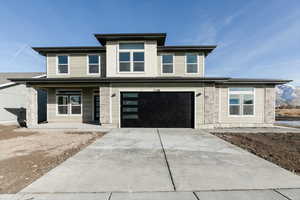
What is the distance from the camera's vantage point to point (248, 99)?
11.3 metres

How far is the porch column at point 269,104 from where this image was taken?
1120 cm

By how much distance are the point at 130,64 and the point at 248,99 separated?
928 cm

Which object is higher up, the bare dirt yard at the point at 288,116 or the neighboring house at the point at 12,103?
the neighboring house at the point at 12,103

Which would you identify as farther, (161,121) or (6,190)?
(161,121)

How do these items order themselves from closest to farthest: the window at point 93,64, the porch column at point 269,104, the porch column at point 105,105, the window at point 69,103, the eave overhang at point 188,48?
the porch column at point 105,105 < the porch column at point 269,104 < the eave overhang at point 188,48 < the window at point 93,64 < the window at point 69,103

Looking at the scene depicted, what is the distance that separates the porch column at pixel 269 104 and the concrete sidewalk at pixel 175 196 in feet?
33.3

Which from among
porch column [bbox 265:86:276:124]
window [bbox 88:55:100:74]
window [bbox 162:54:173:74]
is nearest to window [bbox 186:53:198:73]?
window [bbox 162:54:173:74]

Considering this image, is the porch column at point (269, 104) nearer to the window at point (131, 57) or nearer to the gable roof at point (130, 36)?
the gable roof at point (130, 36)

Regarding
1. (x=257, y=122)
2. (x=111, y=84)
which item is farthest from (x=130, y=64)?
(x=257, y=122)

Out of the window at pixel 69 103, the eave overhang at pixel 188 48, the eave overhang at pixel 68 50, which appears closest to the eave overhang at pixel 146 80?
the window at pixel 69 103

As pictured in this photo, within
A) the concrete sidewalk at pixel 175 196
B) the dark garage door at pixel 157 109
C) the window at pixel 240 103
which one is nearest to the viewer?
the concrete sidewalk at pixel 175 196

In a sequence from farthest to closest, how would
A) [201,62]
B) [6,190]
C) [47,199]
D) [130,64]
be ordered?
1. [201,62]
2. [130,64]
3. [6,190]
4. [47,199]

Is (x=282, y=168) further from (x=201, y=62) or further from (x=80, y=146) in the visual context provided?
(x=201, y=62)

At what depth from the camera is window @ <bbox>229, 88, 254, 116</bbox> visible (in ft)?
37.1
